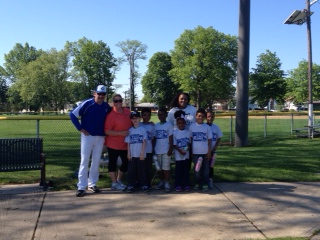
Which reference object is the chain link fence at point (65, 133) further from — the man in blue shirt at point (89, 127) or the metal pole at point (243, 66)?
the man in blue shirt at point (89, 127)

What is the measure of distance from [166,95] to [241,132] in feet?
232

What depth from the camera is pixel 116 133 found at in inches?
241

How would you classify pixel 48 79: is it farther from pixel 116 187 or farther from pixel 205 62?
pixel 116 187

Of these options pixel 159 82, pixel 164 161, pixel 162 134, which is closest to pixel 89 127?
pixel 162 134

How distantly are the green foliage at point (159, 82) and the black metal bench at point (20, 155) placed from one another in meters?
75.6

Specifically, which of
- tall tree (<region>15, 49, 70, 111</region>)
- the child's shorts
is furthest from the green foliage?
the child's shorts

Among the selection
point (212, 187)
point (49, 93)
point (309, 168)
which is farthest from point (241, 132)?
point (49, 93)

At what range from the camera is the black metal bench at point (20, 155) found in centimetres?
654

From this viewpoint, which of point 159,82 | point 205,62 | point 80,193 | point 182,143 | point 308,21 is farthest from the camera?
point 159,82

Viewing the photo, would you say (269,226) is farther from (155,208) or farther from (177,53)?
(177,53)

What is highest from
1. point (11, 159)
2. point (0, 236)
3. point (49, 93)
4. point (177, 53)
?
point (177, 53)

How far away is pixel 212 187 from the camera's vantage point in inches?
254

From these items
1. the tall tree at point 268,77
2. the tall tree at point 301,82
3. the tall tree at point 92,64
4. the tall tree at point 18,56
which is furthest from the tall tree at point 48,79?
the tall tree at point 301,82

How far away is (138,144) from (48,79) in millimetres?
71826
